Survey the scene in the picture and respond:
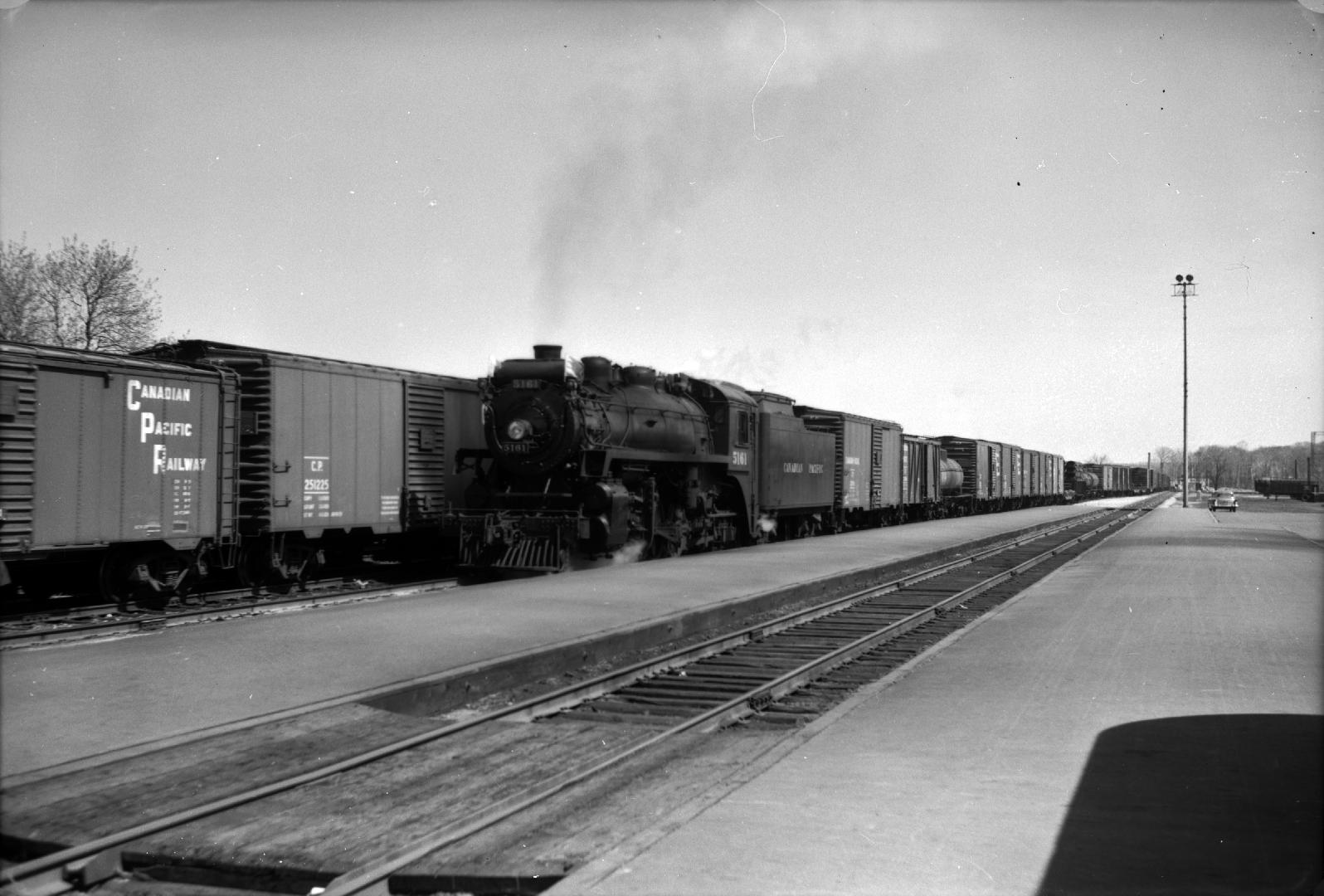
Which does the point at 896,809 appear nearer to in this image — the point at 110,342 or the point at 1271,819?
the point at 1271,819

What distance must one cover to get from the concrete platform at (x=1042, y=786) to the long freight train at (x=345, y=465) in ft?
24.9

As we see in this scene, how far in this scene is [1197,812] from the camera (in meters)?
4.86

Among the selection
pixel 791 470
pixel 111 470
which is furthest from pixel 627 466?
pixel 111 470

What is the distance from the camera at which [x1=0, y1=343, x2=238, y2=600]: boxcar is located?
10.5 meters

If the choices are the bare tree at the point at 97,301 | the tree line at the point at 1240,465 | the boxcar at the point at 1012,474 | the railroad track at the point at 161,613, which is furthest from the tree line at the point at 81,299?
the tree line at the point at 1240,465

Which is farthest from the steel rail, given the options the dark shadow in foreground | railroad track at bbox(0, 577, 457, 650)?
railroad track at bbox(0, 577, 457, 650)

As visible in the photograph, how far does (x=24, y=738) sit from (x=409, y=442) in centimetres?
1061

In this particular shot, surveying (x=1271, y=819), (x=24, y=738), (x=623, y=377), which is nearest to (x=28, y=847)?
(x=24, y=738)

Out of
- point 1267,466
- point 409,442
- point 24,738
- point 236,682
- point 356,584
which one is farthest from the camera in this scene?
point 1267,466

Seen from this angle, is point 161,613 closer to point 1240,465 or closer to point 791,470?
point 791,470

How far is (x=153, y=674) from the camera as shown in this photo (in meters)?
7.58

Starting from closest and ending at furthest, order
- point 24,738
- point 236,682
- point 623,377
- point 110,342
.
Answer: point 24,738 → point 236,682 → point 623,377 → point 110,342

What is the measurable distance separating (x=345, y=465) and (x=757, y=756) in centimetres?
1053

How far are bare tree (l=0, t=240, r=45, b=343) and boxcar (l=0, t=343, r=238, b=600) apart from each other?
17100mm
